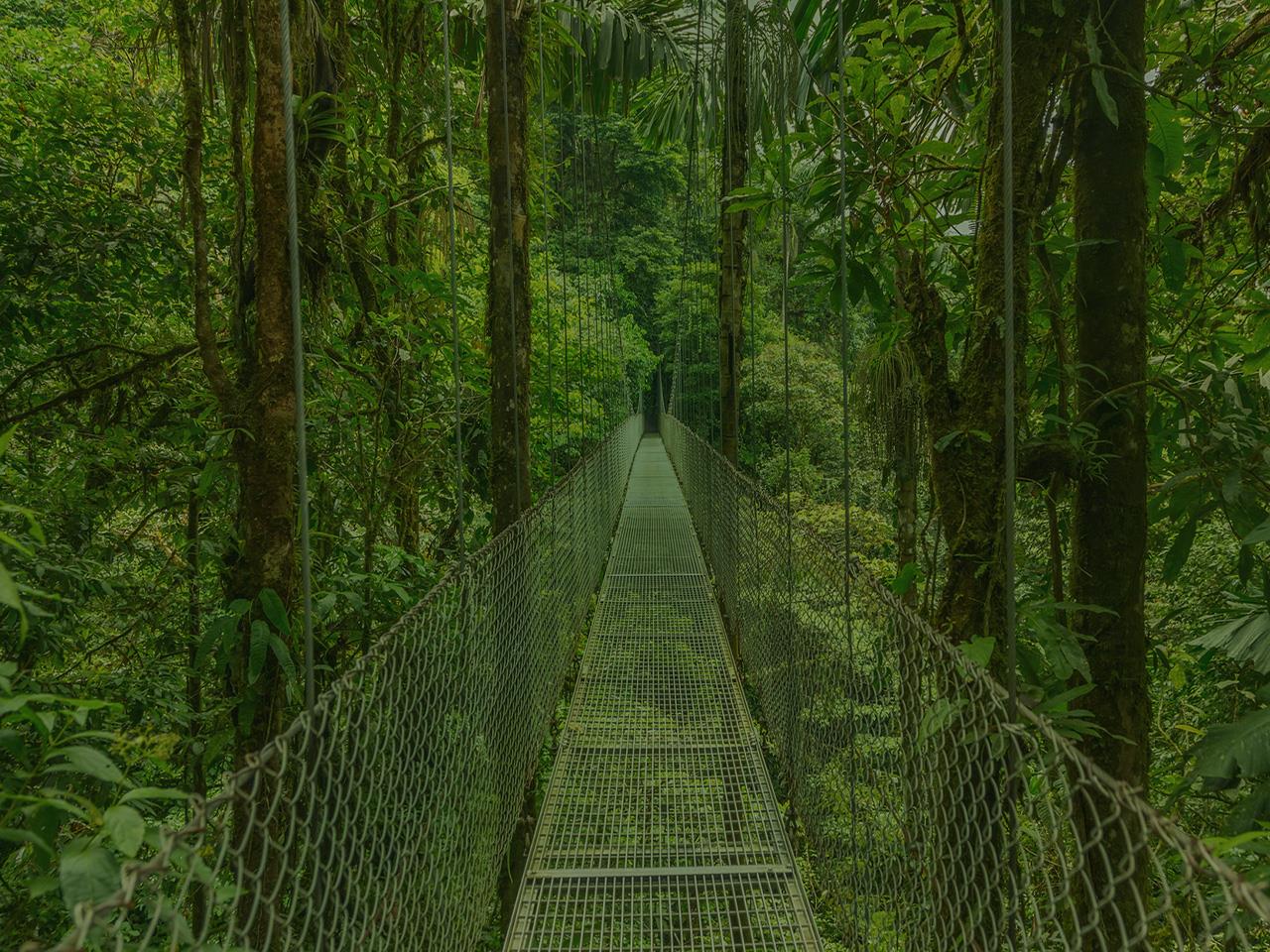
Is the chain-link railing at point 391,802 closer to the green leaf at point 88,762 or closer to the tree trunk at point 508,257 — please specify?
the green leaf at point 88,762

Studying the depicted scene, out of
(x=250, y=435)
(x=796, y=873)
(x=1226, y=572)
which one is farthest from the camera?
(x=1226, y=572)

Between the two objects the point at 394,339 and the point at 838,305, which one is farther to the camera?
the point at 394,339

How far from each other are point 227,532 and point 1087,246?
1.85 metres

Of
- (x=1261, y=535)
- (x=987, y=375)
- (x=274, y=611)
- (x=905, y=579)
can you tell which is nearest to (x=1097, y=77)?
(x=987, y=375)

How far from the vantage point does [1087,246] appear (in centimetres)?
147

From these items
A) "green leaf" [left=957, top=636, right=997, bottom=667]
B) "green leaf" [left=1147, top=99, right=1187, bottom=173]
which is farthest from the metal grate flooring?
"green leaf" [left=1147, top=99, right=1187, bottom=173]

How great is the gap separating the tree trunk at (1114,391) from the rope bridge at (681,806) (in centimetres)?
14

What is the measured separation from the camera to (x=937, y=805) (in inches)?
46.6

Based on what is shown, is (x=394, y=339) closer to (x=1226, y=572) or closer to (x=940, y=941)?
(x=940, y=941)

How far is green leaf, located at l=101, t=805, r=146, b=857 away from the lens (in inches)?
21.8

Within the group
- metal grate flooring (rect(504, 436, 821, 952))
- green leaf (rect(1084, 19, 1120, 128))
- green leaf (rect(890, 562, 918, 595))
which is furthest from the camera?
metal grate flooring (rect(504, 436, 821, 952))

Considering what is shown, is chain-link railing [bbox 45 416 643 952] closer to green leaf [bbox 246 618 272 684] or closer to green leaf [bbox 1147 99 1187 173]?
green leaf [bbox 246 618 272 684]

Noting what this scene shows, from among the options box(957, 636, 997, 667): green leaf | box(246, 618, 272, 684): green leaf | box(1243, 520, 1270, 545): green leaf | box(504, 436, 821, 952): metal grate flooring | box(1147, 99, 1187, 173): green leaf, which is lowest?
box(504, 436, 821, 952): metal grate flooring

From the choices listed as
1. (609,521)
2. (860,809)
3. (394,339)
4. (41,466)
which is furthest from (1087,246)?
(609,521)
